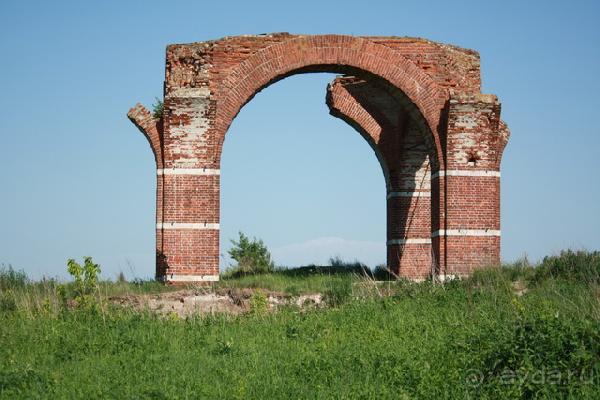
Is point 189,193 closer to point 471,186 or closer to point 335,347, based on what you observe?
point 471,186

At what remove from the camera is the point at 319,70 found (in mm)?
17938

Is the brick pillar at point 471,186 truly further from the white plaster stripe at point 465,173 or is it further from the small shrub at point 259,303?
the small shrub at point 259,303

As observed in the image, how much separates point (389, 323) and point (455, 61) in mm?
7904

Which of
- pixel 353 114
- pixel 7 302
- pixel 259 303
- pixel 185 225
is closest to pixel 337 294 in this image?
pixel 259 303

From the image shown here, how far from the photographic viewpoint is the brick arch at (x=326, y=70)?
56.4ft

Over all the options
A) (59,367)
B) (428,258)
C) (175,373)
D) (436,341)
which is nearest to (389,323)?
(436,341)

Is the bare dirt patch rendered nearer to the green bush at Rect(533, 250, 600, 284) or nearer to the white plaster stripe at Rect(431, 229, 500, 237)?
the white plaster stripe at Rect(431, 229, 500, 237)

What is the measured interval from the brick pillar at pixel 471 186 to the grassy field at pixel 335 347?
2.40m

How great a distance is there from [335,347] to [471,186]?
7979mm

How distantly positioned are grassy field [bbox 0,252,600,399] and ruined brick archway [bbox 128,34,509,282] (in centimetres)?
268

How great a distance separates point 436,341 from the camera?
10.5 metres

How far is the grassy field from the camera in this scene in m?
8.54

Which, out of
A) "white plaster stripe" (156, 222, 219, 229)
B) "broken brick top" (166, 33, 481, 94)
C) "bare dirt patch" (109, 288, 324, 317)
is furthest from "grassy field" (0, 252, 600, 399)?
"broken brick top" (166, 33, 481, 94)

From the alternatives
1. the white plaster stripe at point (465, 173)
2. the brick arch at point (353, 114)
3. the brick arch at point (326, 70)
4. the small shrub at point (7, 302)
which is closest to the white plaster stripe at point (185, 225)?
the brick arch at point (326, 70)
